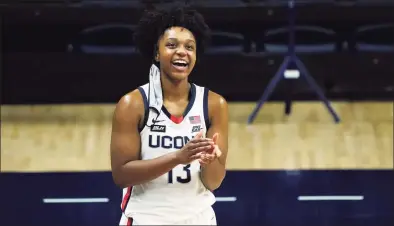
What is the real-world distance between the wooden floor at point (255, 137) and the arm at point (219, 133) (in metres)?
2.83

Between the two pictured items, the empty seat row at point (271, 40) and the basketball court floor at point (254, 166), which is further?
the empty seat row at point (271, 40)

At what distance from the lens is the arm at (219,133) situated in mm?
1916

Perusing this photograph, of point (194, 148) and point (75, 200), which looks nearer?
point (194, 148)

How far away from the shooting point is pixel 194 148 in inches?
67.5

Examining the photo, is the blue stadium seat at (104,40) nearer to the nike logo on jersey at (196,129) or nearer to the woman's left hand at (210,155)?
the nike logo on jersey at (196,129)

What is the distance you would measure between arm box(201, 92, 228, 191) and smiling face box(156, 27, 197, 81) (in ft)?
0.42

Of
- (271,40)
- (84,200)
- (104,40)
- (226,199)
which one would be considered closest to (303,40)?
(271,40)

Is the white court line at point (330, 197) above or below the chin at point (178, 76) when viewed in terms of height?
below

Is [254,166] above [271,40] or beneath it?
beneath

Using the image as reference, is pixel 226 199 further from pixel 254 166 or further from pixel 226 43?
pixel 226 43

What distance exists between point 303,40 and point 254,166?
2.16 m

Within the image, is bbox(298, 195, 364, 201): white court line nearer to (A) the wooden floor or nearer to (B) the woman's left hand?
(A) the wooden floor

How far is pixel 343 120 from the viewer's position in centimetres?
604

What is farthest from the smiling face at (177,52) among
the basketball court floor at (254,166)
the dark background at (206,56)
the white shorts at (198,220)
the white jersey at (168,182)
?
the dark background at (206,56)
